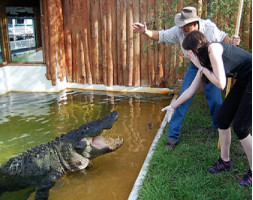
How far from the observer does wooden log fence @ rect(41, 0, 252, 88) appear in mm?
7293

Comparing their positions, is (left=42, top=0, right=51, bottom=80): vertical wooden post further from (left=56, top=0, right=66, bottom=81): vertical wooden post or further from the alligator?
the alligator

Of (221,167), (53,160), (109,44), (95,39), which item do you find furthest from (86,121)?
(221,167)

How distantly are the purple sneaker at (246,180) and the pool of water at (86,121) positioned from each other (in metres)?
1.23

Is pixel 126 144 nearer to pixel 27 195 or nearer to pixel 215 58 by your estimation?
pixel 27 195

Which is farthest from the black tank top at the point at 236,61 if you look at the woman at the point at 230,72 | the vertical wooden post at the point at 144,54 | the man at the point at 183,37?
the vertical wooden post at the point at 144,54

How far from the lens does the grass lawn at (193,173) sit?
9.52 ft

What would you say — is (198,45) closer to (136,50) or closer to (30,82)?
(136,50)

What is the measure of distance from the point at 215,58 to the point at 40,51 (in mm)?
6371

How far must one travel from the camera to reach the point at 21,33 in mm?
8133

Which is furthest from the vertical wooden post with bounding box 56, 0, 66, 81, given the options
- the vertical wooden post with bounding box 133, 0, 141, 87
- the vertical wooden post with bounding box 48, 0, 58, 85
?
the vertical wooden post with bounding box 133, 0, 141, 87

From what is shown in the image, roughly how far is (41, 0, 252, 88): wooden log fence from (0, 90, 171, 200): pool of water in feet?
1.78

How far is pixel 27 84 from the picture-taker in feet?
26.5

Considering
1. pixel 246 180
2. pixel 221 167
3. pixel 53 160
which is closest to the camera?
pixel 246 180

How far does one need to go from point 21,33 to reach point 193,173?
663 centimetres
